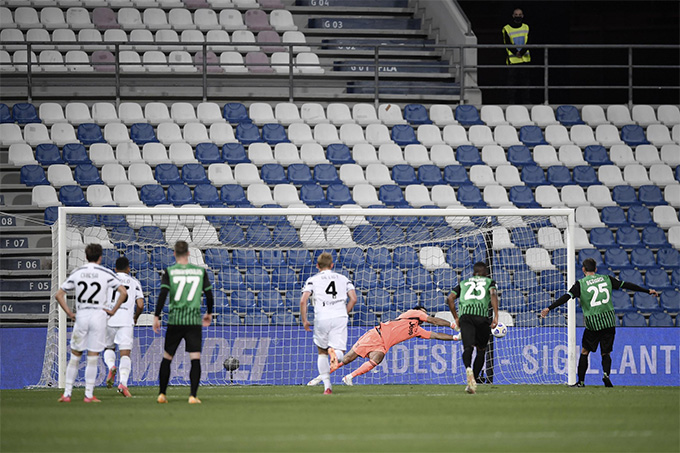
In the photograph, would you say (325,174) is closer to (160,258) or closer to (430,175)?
(430,175)

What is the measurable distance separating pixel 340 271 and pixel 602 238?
16.9ft

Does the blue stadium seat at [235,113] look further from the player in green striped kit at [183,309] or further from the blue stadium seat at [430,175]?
the player in green striped kit at [183,309]

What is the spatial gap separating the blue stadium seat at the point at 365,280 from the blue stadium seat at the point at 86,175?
5.09 meters

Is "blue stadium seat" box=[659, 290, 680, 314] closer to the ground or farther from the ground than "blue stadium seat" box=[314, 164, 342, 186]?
closer to the ground

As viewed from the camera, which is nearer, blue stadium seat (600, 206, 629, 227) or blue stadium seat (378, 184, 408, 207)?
blue stadium seat (378, 184, 408, 207)

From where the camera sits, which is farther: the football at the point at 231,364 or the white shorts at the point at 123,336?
the football at the point at 231,364

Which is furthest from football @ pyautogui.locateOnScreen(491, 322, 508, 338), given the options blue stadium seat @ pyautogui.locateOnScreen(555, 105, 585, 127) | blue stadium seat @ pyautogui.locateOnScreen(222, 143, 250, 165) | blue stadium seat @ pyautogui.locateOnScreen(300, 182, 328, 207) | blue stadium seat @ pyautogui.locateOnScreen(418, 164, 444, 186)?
blue stadium seat @ pyautogui.locateOnScreen(555, 105, 585, 127)

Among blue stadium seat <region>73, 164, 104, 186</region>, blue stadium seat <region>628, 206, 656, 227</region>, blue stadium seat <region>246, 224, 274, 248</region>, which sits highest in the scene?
blue stadium seat <region>73, 164, 104, 186</region>

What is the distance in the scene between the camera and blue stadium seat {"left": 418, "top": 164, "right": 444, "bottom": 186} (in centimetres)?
1833

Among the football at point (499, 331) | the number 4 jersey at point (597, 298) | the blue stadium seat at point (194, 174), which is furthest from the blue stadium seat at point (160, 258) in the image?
the number 4 jersey at point (597, 298)

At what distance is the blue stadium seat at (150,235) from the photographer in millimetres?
16016

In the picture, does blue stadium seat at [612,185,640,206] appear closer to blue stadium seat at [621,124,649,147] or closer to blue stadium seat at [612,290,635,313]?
blue stadium seat at [621,124,649,147]

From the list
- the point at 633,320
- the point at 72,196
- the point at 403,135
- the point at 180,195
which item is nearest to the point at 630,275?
the point at 633,320

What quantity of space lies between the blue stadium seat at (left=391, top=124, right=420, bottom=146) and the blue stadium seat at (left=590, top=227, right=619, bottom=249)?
12.4 feet
